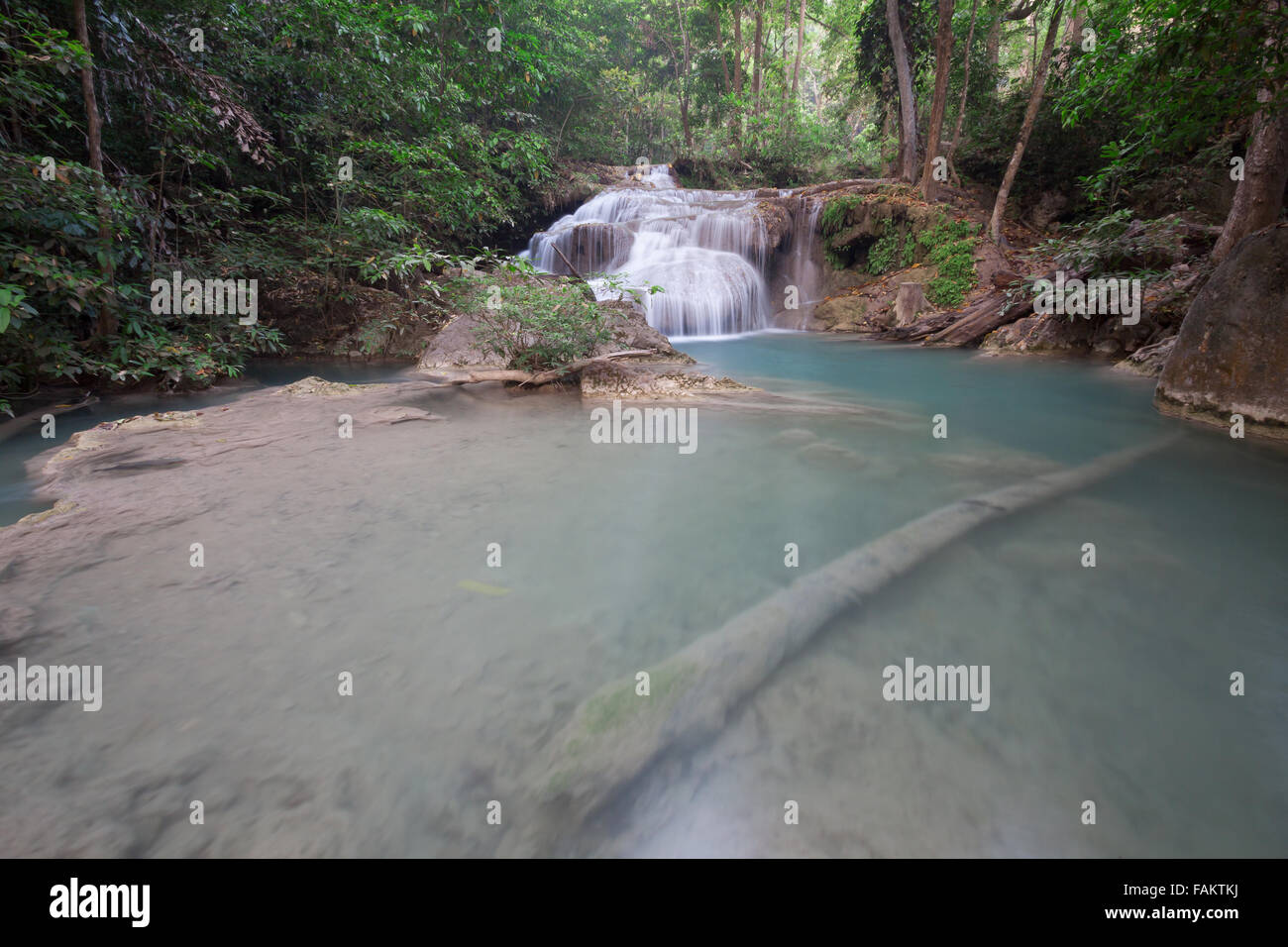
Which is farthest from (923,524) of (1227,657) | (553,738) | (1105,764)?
(553,738)

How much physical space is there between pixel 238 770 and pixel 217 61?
8.97m

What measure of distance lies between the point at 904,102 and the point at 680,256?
7129 mm

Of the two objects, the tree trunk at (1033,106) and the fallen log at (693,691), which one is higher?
the tree trunk at (1033,106)

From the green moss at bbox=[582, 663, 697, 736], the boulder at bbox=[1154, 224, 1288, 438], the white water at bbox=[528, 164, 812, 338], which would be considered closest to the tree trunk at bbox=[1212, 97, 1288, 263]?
the boulder at bbox=[1154, 224, 1288, 438]

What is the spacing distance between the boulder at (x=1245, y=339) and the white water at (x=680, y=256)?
9544mm

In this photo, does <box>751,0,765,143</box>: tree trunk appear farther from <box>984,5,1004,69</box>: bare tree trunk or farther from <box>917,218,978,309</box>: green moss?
<box>917,218,978,309</box>: green moss

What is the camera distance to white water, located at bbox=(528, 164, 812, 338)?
43.8ft

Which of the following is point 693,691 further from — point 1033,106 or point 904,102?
point 904,102

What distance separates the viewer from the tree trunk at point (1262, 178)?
5.89m

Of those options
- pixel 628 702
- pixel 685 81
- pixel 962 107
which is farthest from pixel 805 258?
pixel 628 702

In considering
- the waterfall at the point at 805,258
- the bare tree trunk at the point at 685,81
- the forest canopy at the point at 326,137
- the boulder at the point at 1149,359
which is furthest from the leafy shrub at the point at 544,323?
the bare tree trunk at the point at 685,81

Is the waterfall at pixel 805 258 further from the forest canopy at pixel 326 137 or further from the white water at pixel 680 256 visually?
the forest canopy at pixel 326 137

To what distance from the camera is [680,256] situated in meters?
14.2
